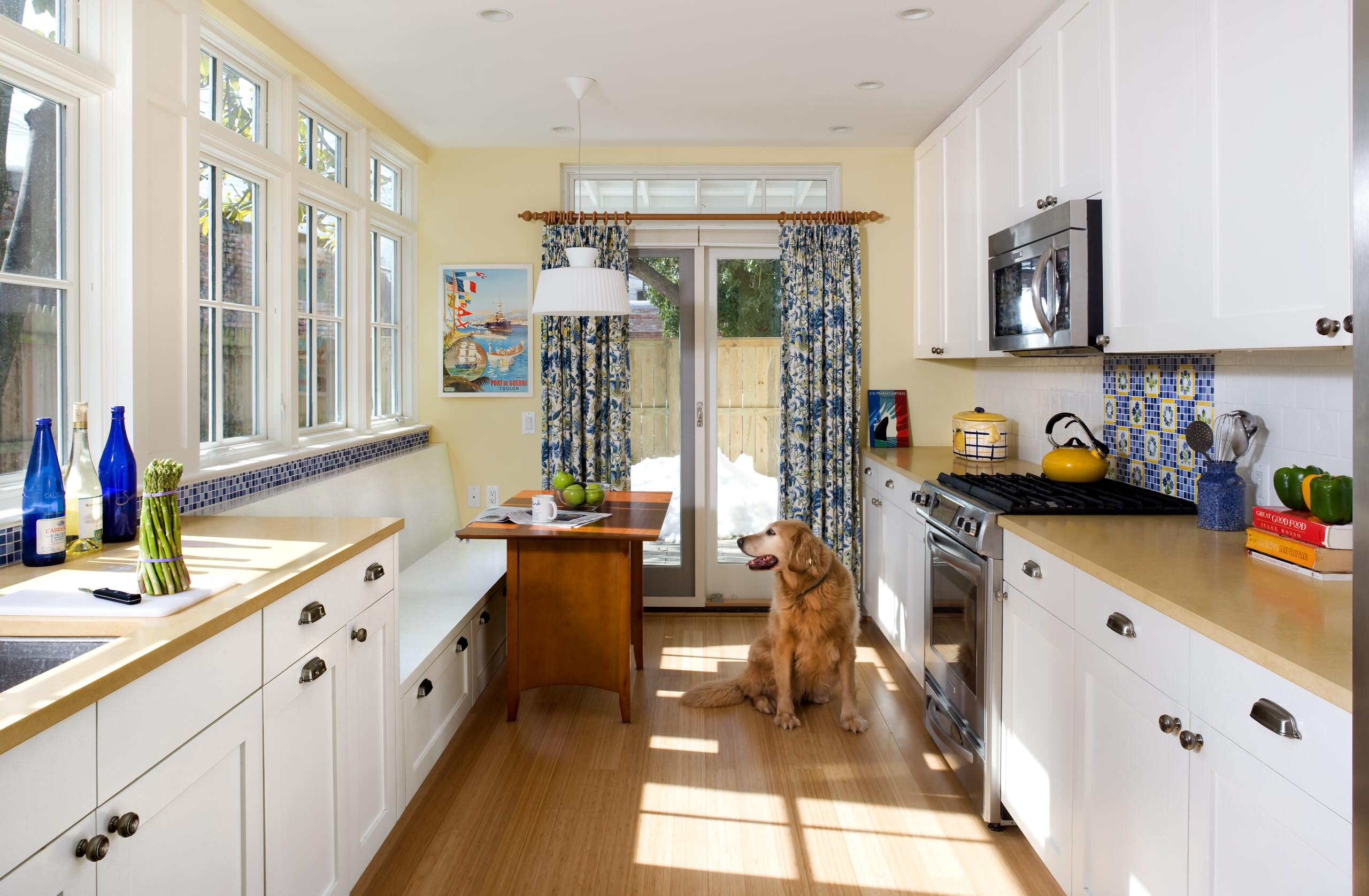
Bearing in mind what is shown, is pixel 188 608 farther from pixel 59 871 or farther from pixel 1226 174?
pixel 1226 174

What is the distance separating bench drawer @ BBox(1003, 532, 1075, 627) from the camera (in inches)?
79.7

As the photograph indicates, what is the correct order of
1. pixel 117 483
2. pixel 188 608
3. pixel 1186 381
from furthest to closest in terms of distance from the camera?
pixel 1186 381
pixel 117 483
pixel 188 608

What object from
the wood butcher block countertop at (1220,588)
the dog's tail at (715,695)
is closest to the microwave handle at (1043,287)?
the wood butcher block countertop at (1220,588)

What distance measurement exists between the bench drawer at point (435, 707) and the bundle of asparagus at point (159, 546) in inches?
41.7

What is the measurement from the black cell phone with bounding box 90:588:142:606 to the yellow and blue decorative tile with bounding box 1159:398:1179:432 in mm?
2795

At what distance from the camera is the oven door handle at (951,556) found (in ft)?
8.48

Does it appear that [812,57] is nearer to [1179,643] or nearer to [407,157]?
[407,157]

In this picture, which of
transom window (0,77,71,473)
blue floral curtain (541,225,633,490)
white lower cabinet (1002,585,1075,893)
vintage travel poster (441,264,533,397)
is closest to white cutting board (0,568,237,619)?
transom window (0,77,71,473)

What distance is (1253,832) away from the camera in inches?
51.5

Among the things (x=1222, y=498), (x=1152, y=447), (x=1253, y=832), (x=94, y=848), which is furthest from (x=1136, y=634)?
A: (x=94, y=848)

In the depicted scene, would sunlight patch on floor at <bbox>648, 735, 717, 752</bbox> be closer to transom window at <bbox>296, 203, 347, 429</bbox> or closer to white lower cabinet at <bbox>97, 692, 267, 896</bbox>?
white lower cabinet at <bbox>97, 692, 267, 896</bbox>

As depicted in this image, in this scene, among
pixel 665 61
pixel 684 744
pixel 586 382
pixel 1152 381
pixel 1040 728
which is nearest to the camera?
pixel 1040 728

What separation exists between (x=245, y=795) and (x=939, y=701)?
7.26 feet

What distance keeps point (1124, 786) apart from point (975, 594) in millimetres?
902
